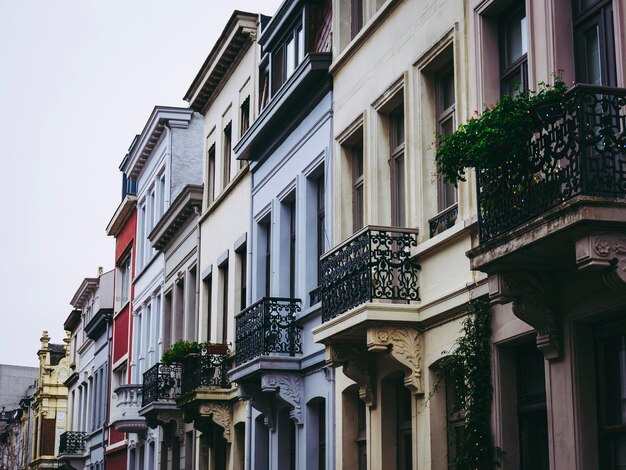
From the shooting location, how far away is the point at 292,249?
2516 centimetres

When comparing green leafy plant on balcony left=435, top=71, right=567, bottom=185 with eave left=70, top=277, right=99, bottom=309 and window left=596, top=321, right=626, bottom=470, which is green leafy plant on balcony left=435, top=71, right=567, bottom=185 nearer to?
window left=596, top=321, right=626, bottom=470

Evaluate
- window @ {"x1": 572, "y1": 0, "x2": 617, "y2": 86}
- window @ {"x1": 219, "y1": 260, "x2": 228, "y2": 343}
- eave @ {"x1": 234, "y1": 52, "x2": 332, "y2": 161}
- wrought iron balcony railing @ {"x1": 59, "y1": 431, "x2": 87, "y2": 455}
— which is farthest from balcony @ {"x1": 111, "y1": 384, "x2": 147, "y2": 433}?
window @ {"x1": 572, "y1": 0, "x2": 617, "y2": 86}

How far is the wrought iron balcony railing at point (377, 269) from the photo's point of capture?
57.7 ft

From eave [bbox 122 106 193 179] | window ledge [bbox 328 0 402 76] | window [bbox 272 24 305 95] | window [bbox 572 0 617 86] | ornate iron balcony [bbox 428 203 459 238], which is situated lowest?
ornate iron balcony [bbox 428 203 459 238]

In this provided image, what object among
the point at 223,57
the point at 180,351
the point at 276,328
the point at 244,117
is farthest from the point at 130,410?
the point at 276,328

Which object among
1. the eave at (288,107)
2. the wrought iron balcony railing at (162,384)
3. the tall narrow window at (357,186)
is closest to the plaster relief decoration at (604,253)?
the tall narrow window at (357,186)

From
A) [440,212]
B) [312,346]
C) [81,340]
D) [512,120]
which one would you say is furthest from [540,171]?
[81,340]

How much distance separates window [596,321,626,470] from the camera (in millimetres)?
12938

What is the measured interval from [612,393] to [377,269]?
5.14m

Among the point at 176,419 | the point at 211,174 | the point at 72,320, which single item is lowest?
the point at 176,419

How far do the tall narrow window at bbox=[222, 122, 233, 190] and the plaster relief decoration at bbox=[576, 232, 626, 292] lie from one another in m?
20.1

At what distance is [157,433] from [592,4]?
26989mm

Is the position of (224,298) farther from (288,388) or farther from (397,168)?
(397,168)

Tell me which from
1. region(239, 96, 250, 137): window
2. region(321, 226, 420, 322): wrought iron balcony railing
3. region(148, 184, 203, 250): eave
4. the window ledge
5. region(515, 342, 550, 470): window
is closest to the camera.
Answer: region(515, 342, 550, 470): window
